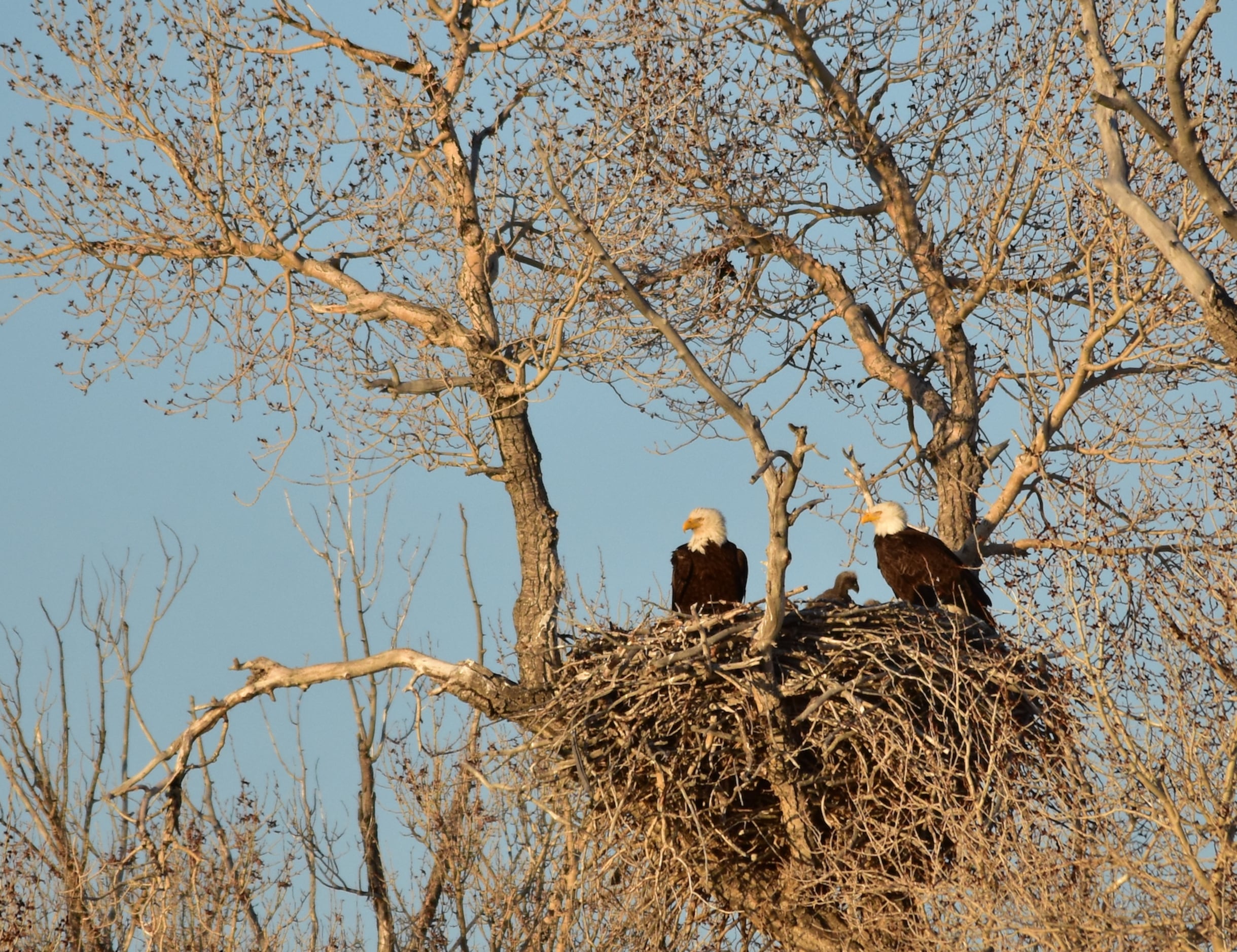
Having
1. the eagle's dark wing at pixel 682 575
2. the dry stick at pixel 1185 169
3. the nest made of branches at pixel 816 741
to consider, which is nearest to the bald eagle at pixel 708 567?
the eagle's dark wing at pixel 682 575

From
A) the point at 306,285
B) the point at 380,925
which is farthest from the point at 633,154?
the point at 380,925

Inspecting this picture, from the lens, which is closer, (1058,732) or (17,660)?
(1058,732)

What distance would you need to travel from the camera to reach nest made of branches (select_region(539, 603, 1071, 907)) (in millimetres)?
7117

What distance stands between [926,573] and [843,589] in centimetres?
79

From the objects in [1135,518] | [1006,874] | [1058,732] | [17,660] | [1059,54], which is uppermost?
[1059,54]

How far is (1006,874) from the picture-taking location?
6.82 metres

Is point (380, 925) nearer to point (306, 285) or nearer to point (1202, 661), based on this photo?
point (306, 285)

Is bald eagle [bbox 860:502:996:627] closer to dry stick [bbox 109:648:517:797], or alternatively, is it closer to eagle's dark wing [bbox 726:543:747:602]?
eagle's dark wing [bbox 726:543:747:602]

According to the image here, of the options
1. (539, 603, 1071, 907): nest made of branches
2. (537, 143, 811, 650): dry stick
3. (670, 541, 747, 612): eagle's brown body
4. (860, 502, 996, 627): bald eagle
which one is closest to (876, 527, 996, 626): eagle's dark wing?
(860, 502, 996, 627): bald eagle

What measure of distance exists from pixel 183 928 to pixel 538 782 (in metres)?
3.50

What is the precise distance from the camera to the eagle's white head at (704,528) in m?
9.59

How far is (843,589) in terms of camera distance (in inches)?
380

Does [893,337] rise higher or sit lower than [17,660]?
higher

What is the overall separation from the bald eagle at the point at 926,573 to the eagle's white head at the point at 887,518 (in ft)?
0.06
